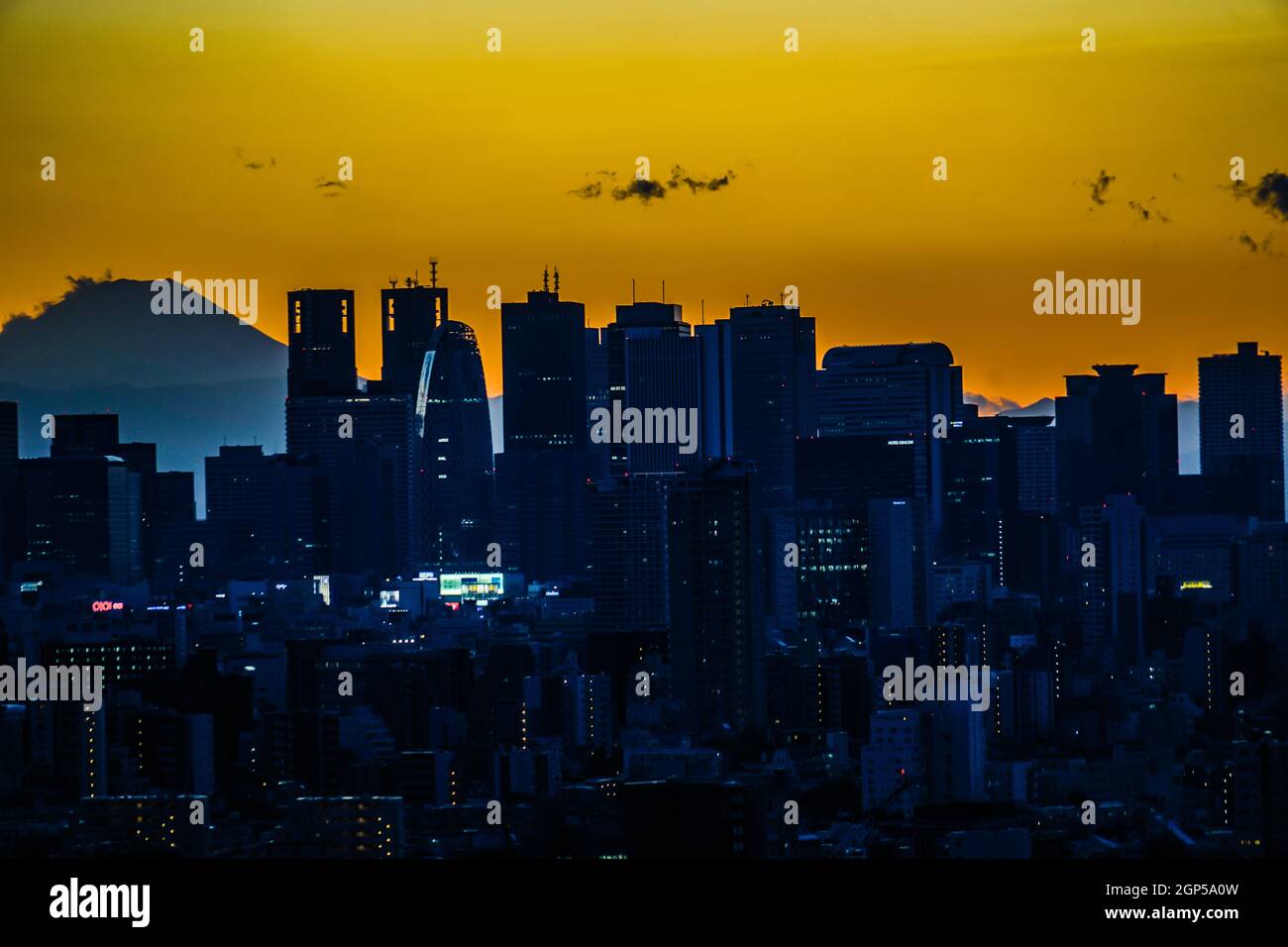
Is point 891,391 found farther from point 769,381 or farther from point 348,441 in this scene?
point 348,441

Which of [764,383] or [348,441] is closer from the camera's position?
[764,383]

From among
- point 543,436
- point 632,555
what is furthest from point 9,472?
point 543,436

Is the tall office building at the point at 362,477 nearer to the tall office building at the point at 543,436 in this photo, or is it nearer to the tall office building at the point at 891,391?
the tall office building at the point at 543,436
